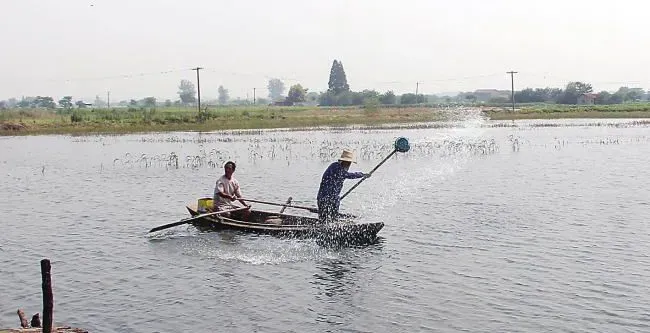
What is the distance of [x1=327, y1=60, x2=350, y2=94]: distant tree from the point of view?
15612 cm

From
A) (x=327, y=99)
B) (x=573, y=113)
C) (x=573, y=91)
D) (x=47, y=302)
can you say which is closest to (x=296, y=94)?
(x=327, y=99)

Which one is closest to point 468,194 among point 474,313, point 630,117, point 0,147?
point 474,313

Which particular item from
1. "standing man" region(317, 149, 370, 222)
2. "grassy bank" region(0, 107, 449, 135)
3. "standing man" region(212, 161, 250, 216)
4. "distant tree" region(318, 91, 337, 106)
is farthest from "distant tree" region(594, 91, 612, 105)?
"standing man" region(317, 149, 370, 222)

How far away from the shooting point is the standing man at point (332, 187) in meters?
15.0

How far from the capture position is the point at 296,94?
Answer: 488 feet

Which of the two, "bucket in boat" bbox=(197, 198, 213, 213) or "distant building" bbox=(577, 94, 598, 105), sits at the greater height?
"distant building" bbox=(577, 94, 598, 105)

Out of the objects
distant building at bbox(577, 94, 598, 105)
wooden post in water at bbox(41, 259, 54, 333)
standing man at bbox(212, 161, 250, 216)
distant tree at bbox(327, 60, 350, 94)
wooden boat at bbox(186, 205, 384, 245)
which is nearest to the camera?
wooden post in water at bbox(41, 259, 54, 333)

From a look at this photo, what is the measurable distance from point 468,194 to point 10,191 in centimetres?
1514

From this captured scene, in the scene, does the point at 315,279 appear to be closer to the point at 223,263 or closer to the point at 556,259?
the point at 223,263

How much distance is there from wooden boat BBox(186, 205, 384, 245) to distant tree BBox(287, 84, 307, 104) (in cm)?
13127

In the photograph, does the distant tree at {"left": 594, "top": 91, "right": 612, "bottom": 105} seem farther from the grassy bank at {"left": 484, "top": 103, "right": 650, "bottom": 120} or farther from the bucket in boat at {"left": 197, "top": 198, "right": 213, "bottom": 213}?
the bucket in boat at {"left": 197, "top": 198, "right": 213, "bottom": 213}

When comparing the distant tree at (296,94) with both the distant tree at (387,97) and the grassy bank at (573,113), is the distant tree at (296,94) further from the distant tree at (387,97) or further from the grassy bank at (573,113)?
the grassy bank at (573,113)

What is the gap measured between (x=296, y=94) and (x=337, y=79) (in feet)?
41.0

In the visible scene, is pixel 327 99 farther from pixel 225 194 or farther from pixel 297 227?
pixel 297 227
